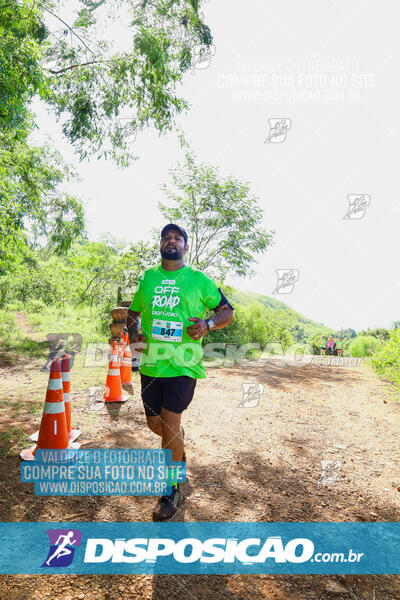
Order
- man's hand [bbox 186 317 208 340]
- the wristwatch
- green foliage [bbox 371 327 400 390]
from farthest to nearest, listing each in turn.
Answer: green foliage [bbox 371 327 400 390] < the wristwatch < man's hand [bbox 186 317 208 340]

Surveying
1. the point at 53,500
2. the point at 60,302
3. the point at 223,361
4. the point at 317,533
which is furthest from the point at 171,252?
the point at 60,302

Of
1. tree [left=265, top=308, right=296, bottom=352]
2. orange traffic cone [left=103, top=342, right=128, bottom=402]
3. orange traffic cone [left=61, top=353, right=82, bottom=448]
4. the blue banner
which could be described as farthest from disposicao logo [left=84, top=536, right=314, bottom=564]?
tree [left=265, top=308, right=296, bottom=352]

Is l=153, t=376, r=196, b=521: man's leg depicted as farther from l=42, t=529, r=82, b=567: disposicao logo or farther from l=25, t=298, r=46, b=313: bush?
l=25, t=298, r=46, b=313: bush

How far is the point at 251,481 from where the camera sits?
10.6 ft

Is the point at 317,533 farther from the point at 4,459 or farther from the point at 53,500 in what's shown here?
the point at 4,459

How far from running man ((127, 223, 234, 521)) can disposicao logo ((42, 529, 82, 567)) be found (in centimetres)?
59

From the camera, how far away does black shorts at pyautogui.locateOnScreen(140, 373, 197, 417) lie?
271 centimetres

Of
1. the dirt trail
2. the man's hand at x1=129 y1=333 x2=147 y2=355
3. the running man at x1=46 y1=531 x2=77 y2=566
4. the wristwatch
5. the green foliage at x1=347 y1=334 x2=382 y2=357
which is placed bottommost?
the green foliage at x1=347 y1=334 x2=382 y2=357

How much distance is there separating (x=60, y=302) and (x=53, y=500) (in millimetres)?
19820

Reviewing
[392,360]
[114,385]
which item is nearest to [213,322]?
[114,385]

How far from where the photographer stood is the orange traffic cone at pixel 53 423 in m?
3.35

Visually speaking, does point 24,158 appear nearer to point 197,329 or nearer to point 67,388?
point 67,388

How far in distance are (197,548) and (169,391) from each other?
3.41ft

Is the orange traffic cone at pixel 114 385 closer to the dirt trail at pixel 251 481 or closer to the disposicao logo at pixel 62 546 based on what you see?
the dirt trail at pixel 251 481
